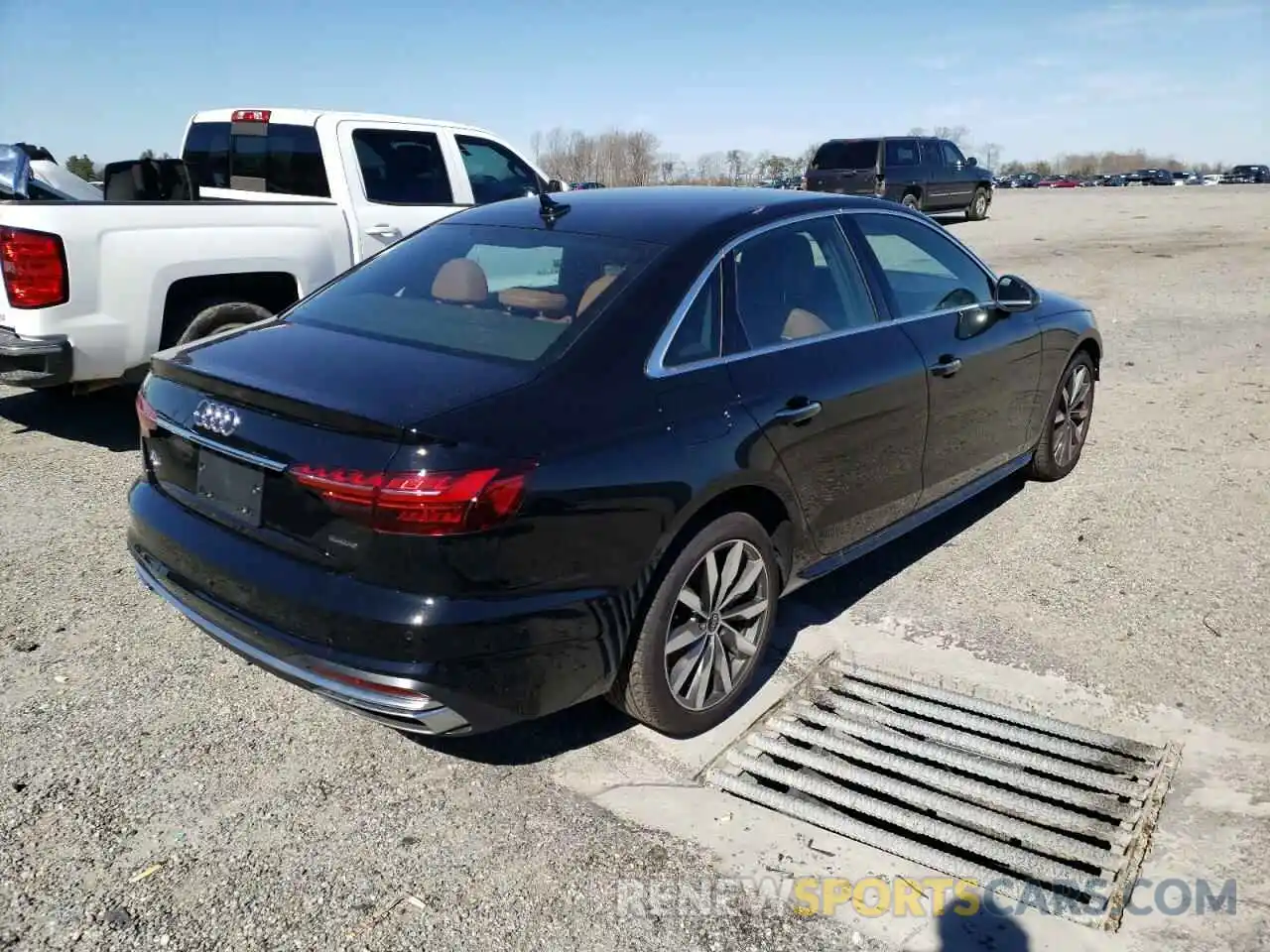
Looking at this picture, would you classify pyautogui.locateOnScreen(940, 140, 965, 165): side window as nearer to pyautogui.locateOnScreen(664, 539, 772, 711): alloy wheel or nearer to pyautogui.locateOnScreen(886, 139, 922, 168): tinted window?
pyautogui.locateOnScreen(886, 139, 922, 168): tinted window

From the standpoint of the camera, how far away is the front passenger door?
14.1ft

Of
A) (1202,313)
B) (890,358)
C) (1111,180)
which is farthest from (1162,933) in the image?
(1111,180)

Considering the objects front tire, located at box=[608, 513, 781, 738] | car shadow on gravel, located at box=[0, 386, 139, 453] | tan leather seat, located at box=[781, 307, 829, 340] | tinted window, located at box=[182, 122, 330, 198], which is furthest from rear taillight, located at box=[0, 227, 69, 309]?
front tire, located at box=[608, 513, 781, 738]

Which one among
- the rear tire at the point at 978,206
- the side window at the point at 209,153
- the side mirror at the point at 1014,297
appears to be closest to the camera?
the side mirror at the point at 1014,297

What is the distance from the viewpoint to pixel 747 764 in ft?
10.7

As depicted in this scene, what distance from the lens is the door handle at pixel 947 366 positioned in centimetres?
429

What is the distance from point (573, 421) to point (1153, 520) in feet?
12.2

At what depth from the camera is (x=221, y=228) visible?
20.4ft

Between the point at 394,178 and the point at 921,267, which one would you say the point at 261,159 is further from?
the point at 921,267

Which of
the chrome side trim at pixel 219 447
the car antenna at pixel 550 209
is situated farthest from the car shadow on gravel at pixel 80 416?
the car antenna at pixel 550 209

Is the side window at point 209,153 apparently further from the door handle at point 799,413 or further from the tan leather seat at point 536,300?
the door handle at point 799,413

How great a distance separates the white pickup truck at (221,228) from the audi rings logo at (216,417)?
3059mm

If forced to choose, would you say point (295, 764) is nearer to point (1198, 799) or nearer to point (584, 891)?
point (584, 891)

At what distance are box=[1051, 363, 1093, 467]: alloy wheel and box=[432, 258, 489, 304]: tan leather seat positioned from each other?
343cm
